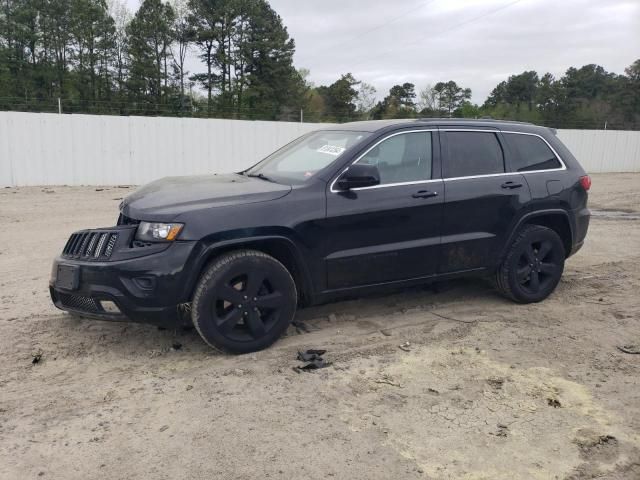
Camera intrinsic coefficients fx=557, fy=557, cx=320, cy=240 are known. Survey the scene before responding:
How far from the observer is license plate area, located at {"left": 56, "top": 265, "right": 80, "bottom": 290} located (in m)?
4.00

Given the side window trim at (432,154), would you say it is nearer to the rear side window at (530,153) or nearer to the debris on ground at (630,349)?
the rear side window at (530,153)

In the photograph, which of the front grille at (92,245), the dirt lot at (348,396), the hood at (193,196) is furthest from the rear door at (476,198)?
the front grille at (92,245)

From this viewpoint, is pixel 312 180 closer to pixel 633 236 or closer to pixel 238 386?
pixel 238 386

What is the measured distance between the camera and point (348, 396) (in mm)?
3627

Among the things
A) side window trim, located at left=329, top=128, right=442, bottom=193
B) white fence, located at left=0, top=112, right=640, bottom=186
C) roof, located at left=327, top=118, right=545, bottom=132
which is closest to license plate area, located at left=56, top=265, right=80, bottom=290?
side window trim, located at left=329, top=128, right=442, bottom=193

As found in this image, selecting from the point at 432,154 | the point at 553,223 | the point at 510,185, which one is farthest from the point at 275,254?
the point at 553,223

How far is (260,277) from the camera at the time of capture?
13.5 ft

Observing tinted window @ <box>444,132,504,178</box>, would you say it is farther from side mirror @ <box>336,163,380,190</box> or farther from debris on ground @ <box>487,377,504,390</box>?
debris on ground @ <box>487,377,504,390</box>

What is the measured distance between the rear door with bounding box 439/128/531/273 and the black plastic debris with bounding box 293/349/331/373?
146 centimetres

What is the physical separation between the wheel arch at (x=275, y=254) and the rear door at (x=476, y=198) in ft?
4.33

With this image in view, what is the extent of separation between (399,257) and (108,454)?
2665mm

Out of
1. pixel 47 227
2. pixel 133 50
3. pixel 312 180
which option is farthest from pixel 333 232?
pixel 133 50

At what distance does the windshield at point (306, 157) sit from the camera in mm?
4668

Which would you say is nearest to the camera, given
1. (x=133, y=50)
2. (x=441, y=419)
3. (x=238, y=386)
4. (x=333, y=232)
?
(x=441, y=419)
